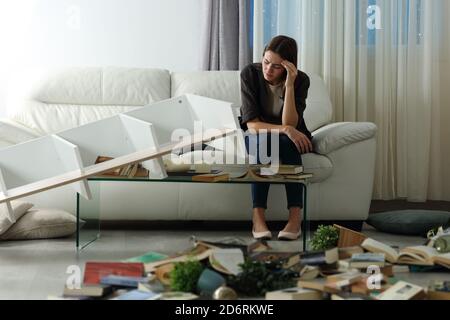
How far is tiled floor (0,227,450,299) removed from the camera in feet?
9.54

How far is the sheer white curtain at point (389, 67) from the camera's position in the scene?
5.11 metres

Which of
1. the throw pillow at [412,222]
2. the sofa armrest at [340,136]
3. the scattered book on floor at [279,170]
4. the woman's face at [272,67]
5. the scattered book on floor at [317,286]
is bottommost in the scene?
the throw pillow at [412,222]

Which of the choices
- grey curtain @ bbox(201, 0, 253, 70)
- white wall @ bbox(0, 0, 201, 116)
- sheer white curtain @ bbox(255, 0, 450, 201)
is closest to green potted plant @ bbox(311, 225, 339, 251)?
sheer white curtain @ bbox(255, 0, 450, 201)

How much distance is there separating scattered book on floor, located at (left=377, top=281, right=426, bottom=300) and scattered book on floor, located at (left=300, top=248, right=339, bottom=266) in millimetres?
433

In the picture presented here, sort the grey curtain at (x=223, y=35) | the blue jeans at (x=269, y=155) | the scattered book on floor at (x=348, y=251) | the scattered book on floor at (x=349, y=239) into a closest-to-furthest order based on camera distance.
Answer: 1. the scattered book on floor at (x=348, y=251)
2. the scattered book on floor at (x=349, y=239)
3. the blue jeans at (x=269, y=155)
4. the grey curtain at (x=223, y=35)

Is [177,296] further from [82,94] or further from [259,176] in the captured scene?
[82,94]

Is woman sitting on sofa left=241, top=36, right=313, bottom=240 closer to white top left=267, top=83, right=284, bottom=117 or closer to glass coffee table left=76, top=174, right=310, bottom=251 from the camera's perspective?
white top left=267, top=83, right=284, bottom=117

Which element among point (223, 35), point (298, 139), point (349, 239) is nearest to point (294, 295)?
point (349, 239)

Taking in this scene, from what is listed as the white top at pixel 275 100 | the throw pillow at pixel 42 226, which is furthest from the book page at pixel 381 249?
the throw pillow at pixel 42 226

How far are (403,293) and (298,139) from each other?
163 cm

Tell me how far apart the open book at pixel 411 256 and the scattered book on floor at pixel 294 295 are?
695mm

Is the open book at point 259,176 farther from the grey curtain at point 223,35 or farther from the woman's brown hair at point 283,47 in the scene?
the grey curtain at point 223,35

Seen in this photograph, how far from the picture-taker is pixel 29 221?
3.85m
